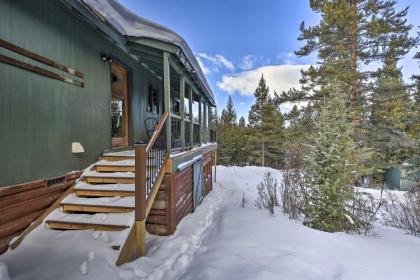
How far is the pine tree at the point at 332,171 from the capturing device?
5.22 m

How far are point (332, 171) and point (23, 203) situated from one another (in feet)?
17.6

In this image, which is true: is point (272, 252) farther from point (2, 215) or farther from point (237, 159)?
point (237, 159)

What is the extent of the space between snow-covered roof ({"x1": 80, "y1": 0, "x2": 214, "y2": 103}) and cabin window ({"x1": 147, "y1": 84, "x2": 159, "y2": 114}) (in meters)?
3.31

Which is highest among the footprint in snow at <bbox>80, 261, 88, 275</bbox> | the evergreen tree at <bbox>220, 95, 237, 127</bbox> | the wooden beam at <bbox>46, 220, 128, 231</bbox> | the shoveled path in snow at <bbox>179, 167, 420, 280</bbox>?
the evergreen tree at <bbox>220, 95, 237, 127</bbox>

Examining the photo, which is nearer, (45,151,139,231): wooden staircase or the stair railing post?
the stair railing post

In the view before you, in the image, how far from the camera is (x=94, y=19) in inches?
177

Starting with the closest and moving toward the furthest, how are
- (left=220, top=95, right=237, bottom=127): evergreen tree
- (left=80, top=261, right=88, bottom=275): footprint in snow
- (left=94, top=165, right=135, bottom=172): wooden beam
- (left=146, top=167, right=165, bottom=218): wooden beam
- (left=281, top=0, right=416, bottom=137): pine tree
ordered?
(left=80, top=261, right=88, bottom=275): footprint in snow, (left=146, top=167, right=165, bottom=218): wooden beam, (left=94, top=165, right=135, bottom=172): wooden beam, (left=281, top=0, right=416, bottom=137): pine tree, (left=220, top=95, right=237, bottom=127): evergreen tree

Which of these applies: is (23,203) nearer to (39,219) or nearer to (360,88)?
(39,219)

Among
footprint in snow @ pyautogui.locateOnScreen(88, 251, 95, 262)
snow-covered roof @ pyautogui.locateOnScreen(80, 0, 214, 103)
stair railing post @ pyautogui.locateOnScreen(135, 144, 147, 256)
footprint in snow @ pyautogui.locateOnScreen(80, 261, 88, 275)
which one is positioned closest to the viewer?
footprint in snow @ pyautogui.locateOnScreen(80, 261, 88, 275)

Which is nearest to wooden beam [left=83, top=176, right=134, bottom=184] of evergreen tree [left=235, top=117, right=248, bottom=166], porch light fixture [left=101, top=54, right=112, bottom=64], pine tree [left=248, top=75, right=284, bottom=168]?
porch light fixture [left=101, top=54, right=112, bottom=64]

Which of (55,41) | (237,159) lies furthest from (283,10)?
(237,159)

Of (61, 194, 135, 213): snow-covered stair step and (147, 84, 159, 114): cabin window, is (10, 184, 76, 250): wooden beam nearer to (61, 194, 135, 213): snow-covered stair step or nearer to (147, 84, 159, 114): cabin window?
(61, 194, 135, 213): snow-covered stair step

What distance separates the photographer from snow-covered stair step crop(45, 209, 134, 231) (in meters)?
3.75

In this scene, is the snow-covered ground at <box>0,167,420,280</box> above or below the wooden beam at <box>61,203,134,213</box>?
below
